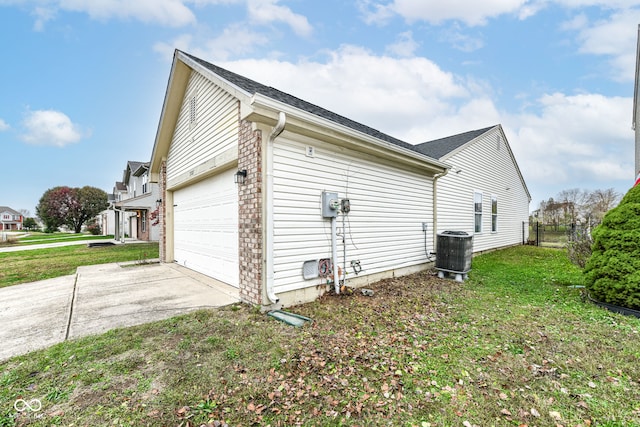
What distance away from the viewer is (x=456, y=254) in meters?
6.47

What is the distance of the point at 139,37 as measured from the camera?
8.38 m

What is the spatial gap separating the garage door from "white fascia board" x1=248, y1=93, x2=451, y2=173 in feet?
6.37

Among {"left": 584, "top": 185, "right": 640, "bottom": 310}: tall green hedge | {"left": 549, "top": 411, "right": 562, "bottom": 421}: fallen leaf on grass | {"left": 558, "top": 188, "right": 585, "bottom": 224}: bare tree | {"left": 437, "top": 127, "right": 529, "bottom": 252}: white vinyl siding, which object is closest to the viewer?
{"left": 549, "top": 411, "right": 562, "bottom": 421}: fallen leaf on grass

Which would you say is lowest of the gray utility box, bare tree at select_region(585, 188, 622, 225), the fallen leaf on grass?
the fallen leaf on grass

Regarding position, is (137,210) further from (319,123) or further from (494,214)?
(494,214)

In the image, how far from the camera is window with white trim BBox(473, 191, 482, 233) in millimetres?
10695

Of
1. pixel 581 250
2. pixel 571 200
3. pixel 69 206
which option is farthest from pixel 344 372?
pixel 69 206

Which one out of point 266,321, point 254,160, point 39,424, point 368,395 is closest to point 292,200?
point 254,160

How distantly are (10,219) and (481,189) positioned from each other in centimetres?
9765

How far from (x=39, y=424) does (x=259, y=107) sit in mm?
3674

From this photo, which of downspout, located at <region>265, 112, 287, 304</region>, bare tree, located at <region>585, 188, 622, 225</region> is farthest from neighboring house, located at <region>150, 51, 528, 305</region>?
bare tree, located at <region>585, 188, 622, 225</region>

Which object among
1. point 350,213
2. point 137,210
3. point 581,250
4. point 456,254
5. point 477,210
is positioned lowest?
point 456,254

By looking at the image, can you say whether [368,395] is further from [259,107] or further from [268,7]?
[268,7]

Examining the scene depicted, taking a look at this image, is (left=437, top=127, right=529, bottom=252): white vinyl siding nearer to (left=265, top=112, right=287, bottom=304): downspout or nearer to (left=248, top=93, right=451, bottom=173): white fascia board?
(left=248, top=93, right=451, bottom=173): white fascia board
